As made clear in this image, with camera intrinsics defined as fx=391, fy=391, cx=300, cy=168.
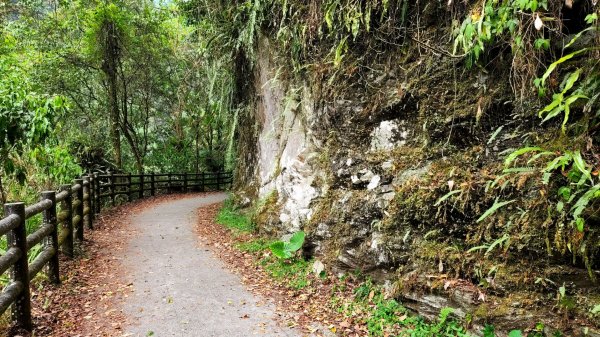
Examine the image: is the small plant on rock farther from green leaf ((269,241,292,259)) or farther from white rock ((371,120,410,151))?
white rock ((371,120,410,151))

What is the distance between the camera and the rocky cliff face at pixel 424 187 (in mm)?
3703

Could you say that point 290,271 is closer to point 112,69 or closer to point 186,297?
point 186,297

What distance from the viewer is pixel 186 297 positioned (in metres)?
5.11

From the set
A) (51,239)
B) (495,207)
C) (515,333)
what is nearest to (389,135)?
(495,207)

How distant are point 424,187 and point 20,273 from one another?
14.5ft

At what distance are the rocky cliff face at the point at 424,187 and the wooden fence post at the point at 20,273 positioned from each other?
143 inches

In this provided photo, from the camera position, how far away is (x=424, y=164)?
4.96m

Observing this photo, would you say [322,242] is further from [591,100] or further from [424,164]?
[591,100]

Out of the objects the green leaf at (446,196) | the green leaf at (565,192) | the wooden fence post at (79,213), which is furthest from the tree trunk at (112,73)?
the green leaf at (565,192)

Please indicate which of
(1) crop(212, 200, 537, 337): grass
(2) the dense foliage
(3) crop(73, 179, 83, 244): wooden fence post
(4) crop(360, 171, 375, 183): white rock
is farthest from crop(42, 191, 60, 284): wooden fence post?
(2) the dense foliage

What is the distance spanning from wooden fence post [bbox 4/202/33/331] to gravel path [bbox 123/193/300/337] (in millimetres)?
958

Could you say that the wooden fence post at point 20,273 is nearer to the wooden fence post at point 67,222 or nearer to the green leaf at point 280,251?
the wooden fence post at point 67,222

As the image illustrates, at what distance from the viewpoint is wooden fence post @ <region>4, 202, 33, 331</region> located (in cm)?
385

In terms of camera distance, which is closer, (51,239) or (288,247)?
(51,239)
